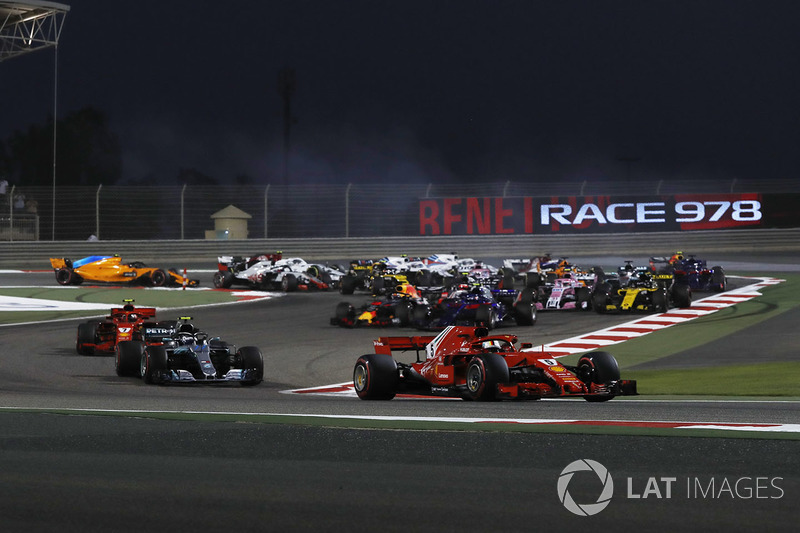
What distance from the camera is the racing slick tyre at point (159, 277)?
107ft

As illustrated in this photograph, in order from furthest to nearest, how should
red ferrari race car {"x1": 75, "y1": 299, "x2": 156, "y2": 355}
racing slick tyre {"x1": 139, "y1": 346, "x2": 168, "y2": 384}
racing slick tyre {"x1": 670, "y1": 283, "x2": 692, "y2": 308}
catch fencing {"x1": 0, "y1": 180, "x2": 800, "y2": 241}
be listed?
catch fencing {"x1": 0, "y1": 180, "x2": 800, "y2": 241} → racing slick tyre {"x1": 670, "y1": 283, "x2": 692, "y2": 308} → red ferrari race car {"x1": 75, "y1": 299, "x2": 156, "y2": 355} → racing slick tyre {"x1": 139, "y1": 346, "x2": 168, "y2": 384}

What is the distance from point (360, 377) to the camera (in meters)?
12.0

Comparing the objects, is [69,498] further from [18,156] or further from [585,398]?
[18,156]

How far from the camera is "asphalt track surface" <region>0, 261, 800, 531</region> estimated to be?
4918 millimetres

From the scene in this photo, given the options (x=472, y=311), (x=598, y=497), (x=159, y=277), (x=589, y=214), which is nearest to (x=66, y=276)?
(x=159, y=277)

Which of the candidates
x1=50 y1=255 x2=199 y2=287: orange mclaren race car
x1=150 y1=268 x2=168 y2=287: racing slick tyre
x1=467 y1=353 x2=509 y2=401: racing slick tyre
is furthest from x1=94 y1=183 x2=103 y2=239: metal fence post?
x1=467 y1=353 x2=509 y2=401: racing slick tyre

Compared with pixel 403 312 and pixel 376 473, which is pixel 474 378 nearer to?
pixel 376 473

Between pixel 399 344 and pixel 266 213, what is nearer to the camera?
pixel 399 344

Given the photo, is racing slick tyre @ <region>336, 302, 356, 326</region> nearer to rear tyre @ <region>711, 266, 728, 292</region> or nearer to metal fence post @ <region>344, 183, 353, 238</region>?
rear tyre @ <region>711, 266, 728, 292</region>

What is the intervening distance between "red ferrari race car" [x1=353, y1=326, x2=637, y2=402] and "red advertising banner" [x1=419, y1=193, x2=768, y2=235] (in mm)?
33947

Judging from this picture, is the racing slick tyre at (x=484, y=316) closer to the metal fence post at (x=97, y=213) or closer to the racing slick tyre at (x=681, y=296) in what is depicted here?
the racing slick tyre at (x=681, y=296)

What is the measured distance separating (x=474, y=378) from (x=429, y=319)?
10728 millimetres

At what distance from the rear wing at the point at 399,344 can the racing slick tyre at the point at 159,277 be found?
69.0 ft

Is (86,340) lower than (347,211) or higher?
lower
